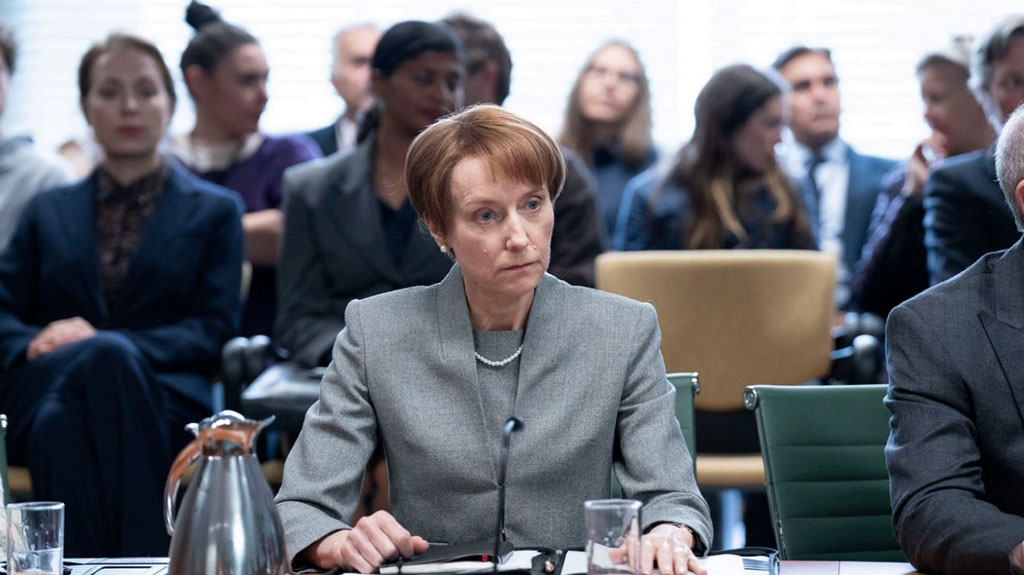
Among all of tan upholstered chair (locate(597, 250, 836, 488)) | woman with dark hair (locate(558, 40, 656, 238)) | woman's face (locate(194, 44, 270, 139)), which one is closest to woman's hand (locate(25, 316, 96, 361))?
woman's face (locate(194, 44, 270, 139))

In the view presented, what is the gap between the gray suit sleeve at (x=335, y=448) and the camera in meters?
1.91

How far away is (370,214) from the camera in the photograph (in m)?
3.68

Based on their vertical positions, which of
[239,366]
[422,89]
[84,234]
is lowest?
[239,366]

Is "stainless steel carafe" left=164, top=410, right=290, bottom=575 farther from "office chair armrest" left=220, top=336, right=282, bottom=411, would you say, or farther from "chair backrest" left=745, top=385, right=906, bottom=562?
"office chair armrest" left=220, top=336, right=282, bottom=411

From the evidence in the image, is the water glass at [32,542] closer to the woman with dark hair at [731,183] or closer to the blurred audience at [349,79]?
the woman with dark hair at [731,183]

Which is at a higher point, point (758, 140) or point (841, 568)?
point (758, 140)

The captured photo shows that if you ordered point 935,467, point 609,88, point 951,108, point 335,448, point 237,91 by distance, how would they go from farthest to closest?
1. point 609,88
2. point 237,91
3. point 951,108
4. point 335,448
5. point 935,467

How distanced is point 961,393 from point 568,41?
177 inches

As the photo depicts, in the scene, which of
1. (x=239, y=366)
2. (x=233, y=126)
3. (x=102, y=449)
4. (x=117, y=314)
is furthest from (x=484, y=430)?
(x=233, y=126)

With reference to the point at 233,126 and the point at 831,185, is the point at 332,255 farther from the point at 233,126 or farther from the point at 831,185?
the point at 831,185

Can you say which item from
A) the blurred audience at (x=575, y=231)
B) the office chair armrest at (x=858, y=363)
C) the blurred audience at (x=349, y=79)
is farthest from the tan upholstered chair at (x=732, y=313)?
the blurred audience at (x=349, y=79)

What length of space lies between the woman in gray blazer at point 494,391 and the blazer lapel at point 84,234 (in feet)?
6.39

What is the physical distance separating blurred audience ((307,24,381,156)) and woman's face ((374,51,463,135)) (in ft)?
5.00

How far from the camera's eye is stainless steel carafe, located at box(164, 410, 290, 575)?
148 centimetres
